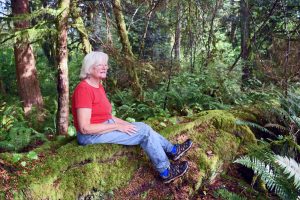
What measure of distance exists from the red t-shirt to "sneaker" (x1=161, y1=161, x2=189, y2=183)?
1023 mm

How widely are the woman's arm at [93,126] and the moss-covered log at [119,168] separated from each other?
0.25 m

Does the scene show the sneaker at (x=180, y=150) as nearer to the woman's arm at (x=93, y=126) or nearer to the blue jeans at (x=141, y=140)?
the blue jeans at (x=141, y=140)

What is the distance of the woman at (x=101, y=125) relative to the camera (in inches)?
141

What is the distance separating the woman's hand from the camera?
381 cm

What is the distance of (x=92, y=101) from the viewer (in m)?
3.68

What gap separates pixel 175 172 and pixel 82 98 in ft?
4.83

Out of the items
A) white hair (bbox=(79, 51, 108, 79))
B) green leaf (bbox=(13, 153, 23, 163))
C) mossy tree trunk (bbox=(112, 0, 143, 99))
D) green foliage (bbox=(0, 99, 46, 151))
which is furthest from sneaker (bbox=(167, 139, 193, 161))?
mossy tree trunk (bbox=(112, 0, 143, 99))

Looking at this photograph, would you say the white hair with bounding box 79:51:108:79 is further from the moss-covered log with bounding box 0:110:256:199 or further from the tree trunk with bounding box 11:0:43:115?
the tree trunk with bounding box 11:0:43:115

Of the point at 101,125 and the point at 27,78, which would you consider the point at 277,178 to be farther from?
the point at 27,78

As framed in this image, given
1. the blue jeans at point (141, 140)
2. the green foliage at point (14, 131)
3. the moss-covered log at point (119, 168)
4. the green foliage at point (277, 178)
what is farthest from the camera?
the green foliage at point (14, 131)

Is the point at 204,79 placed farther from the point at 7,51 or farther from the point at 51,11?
the point at 7,51

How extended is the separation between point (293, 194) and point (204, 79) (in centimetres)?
508

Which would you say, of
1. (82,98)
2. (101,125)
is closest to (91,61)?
(82,98)

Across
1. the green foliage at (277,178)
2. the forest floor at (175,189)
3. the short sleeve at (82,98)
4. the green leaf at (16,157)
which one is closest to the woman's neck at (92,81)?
the short sleeve at (82,98)
